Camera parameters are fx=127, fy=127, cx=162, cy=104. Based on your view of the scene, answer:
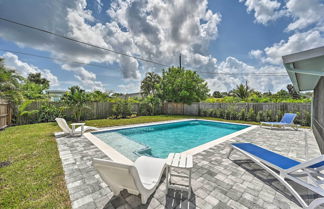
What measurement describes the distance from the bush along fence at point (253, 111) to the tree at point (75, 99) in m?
12.2

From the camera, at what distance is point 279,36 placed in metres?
10.2

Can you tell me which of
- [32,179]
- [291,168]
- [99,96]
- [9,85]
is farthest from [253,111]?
[9,85]

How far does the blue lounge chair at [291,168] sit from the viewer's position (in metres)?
2.06

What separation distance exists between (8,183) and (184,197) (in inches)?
136

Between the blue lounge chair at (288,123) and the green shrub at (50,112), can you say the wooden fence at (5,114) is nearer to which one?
the green shrub at (50,112)

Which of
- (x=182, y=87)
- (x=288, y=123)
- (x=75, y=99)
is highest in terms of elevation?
(x=182, y=87)

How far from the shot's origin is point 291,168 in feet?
7.61

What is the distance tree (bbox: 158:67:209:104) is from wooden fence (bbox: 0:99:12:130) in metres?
14.0

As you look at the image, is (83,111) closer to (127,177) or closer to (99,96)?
(99,96)

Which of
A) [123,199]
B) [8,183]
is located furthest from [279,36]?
[8,183]

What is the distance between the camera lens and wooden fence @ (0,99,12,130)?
717 cm

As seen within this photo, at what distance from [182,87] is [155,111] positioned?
486cm

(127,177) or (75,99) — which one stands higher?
(75,99)

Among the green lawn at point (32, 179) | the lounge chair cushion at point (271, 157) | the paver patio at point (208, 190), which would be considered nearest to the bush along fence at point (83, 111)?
the green lawn at point (32, 179)
